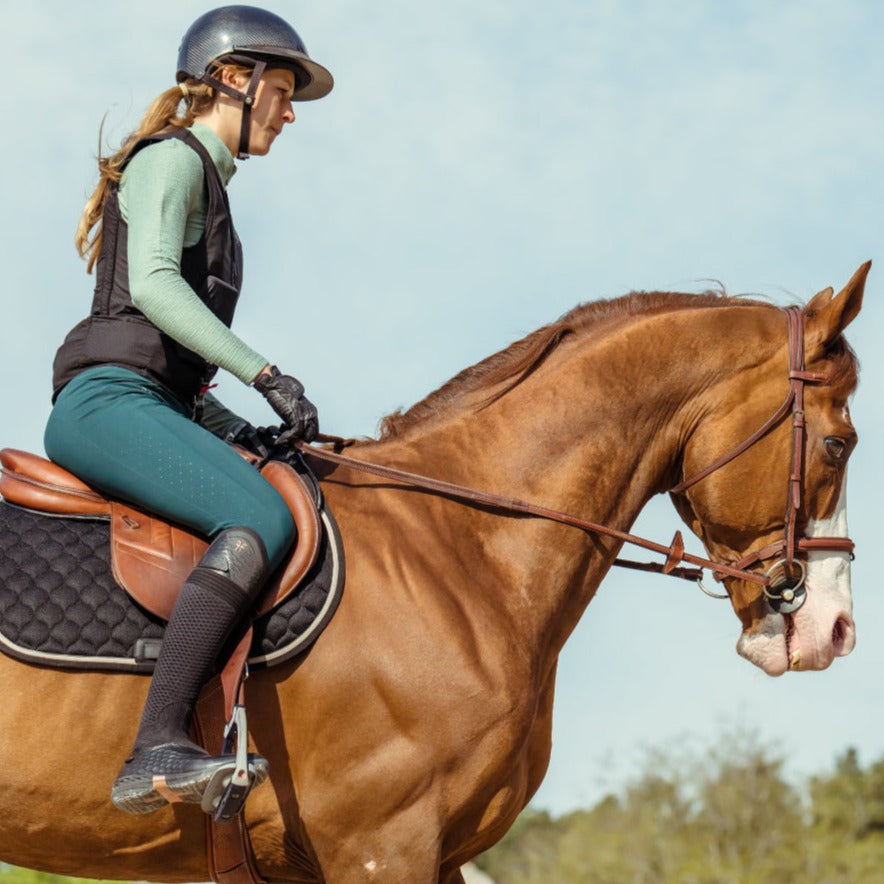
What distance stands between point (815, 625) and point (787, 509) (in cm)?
49

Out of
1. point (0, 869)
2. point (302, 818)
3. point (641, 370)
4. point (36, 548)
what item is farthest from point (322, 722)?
point (0, 869)

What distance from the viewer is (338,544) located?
205 inches

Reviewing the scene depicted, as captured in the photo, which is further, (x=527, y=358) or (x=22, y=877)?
(x=22, y=877)

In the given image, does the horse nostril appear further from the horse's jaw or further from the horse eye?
the horse eye

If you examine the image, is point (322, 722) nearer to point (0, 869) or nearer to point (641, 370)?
point (641, 370)

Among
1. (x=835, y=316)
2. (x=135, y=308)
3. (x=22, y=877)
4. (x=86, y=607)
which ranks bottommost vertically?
(x=22, y=877)

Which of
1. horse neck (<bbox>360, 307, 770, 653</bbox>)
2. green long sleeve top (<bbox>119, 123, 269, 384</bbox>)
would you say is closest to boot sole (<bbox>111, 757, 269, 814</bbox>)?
horse neck (<bbox>360, 307, 770, 653</bbox>)

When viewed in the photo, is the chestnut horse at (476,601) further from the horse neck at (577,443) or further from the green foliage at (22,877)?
the green foliage at (22,877)

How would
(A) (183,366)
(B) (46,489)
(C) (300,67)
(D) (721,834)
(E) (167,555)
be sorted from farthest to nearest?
(D) (721,834)
(C) (300,67)
(A) (183,366)
(B) (46,489)
(E) (167,555)

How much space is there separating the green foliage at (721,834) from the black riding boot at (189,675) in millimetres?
31577

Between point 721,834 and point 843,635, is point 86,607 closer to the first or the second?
point 843,635

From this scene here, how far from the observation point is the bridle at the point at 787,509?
5477 mm

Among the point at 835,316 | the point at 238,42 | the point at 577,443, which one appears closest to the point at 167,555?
the point at 577,443

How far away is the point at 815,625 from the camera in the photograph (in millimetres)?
5605
